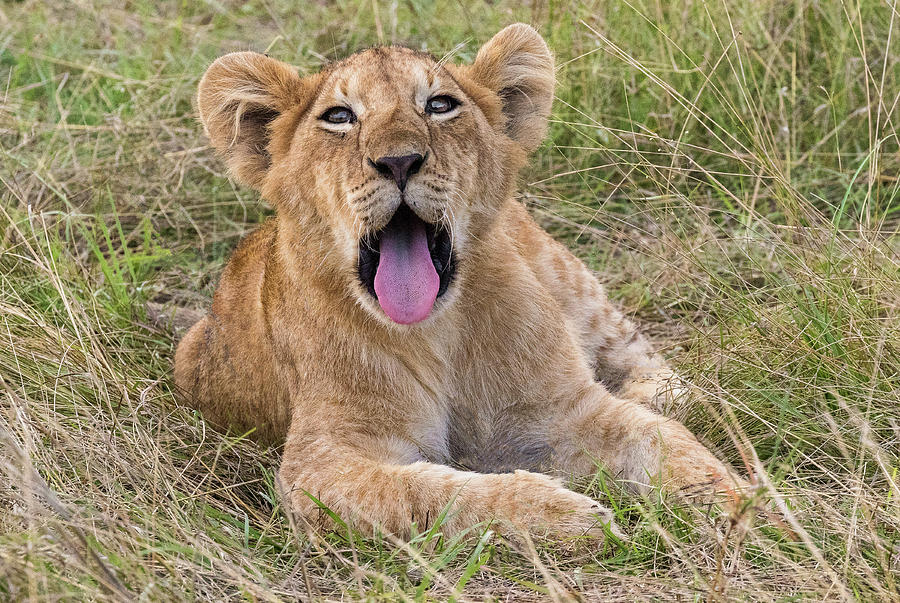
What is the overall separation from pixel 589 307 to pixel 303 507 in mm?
1858

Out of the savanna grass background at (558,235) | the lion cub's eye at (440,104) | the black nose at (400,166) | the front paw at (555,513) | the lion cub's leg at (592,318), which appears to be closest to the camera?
the savanna grass background at (558,235)

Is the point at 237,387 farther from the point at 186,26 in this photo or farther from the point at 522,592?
the point at 186,26

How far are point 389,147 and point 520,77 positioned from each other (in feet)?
3.14

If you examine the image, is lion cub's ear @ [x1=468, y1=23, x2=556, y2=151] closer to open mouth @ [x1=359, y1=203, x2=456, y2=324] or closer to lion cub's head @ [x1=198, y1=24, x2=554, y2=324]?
lion cub's head @ [x1=198, y1=24, x2=554, y2=324]

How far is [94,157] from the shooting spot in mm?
6246

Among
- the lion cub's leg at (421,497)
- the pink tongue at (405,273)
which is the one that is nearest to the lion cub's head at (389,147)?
the pink tongue at (405,273)

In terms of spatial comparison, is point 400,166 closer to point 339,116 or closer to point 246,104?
point 339,116

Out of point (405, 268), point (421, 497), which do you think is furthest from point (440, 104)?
point (421, 497)

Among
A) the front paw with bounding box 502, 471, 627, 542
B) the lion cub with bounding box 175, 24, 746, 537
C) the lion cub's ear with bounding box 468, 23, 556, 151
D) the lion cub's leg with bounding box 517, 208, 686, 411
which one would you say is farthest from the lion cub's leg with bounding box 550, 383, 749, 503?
the lion cub's ear with bounding box 468, 23, 556, 151

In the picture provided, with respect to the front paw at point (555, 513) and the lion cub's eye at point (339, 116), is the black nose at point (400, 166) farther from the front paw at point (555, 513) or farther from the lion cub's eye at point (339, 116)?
the front paw at point (555, 513)

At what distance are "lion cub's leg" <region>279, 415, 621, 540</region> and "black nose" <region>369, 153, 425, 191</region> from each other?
93 cm

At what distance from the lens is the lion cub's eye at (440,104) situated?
3.79m

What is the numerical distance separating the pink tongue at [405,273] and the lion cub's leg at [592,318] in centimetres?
112

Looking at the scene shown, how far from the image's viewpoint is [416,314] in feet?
12.0
